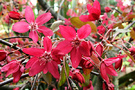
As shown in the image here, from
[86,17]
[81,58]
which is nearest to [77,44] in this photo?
[81,58]

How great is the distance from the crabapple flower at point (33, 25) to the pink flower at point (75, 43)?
0.12 metres

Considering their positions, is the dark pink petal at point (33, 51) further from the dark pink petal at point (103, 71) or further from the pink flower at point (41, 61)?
the dark pink petal at point (103, 71)

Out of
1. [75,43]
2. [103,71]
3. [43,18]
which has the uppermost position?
[43,18]

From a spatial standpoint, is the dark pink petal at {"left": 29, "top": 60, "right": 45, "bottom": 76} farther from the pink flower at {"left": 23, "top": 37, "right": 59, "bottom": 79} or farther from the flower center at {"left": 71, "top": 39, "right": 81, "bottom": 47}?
the flower center at {"left": 71, "top": 39, "right": 81, "bottom": 47}

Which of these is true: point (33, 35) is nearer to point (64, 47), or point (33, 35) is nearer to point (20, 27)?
point (20, 27)

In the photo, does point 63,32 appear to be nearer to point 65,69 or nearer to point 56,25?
point 65,69

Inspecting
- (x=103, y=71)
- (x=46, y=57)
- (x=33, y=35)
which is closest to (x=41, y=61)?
(x=46, y=57)

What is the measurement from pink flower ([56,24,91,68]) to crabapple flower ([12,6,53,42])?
119mm

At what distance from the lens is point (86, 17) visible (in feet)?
1.82

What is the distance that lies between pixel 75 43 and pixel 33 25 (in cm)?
24

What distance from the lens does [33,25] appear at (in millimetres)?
588

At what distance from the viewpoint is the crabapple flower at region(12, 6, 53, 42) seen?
1.78 ft

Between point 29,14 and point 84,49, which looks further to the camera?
point 29,14

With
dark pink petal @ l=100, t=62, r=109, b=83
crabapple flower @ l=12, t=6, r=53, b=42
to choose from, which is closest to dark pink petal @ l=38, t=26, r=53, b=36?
crabapple flower @ l=12, t=6, r=53, b=42
